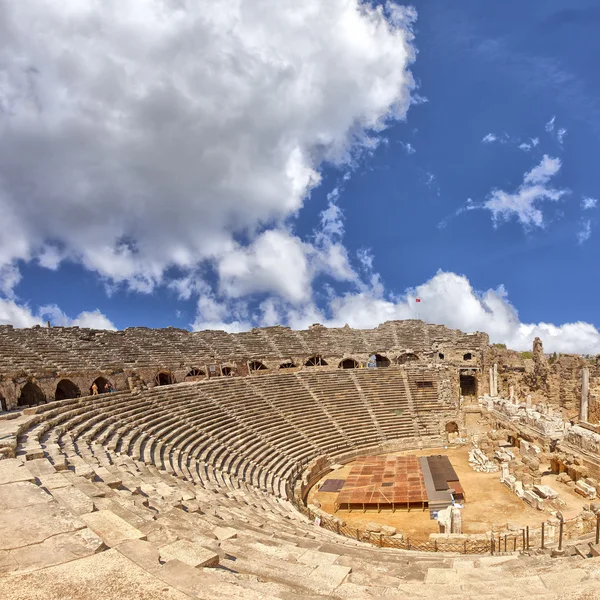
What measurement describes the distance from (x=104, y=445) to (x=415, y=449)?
1862cm

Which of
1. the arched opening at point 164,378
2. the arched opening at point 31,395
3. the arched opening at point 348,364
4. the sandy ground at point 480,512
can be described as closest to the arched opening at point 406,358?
the arched opening at point 348,364

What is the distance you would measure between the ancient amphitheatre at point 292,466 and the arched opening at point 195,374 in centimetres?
20

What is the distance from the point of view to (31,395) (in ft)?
70.8

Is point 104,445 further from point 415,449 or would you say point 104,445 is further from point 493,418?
point 493,418

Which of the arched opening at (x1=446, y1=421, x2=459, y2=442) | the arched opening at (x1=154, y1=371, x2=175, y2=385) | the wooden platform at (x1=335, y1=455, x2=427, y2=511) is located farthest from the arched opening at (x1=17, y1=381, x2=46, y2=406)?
the arched opening at (x1=446, y1=421, x2=459, y2=442)

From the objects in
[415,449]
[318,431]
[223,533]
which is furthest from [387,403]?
[223,533]

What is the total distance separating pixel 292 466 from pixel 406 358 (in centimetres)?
2086

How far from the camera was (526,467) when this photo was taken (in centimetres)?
2012

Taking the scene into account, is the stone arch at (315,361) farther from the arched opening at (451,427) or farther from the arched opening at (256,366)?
the arched opening at (451,427)

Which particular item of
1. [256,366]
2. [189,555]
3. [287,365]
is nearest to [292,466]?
[189,555]

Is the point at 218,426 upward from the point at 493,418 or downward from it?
downward

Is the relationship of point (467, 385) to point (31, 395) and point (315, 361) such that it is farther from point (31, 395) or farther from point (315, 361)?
point (31, 395)

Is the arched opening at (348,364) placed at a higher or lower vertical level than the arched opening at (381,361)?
lower

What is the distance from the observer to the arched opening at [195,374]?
3058cm
